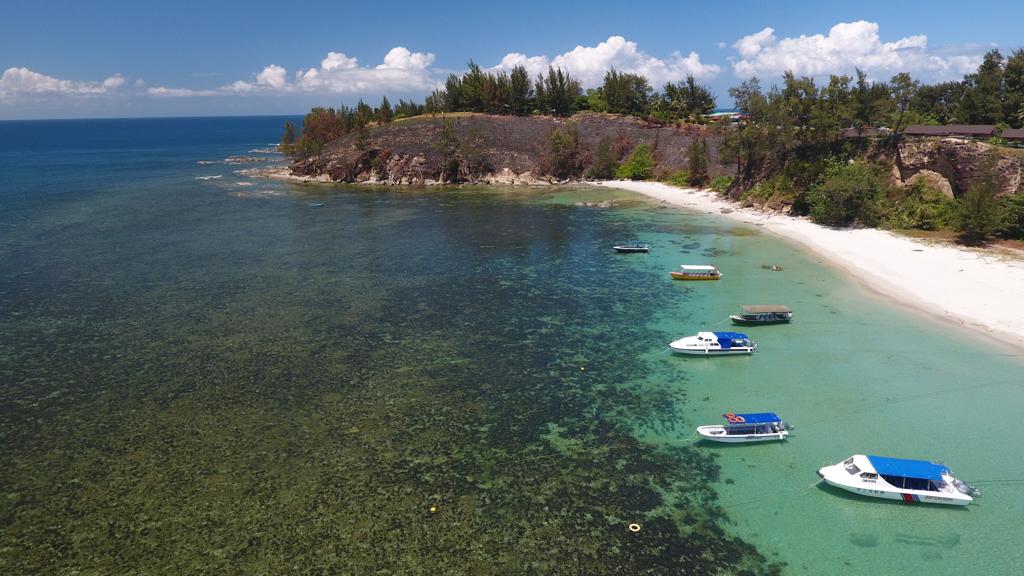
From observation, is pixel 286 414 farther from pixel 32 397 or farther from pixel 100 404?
pixel 32 397

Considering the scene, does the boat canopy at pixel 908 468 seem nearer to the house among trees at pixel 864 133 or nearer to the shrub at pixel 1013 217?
the shrub at pixel 1013 217

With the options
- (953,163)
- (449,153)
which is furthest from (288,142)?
(953,163)

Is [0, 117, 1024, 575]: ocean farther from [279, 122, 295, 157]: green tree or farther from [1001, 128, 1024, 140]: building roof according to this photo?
[279, 122, 295, 157]: green tree

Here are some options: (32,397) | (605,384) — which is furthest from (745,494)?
(32,397)

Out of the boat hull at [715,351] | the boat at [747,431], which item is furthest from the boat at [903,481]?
the boat hull at [715,351]

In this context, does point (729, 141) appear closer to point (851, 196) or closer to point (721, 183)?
point (721, 183)

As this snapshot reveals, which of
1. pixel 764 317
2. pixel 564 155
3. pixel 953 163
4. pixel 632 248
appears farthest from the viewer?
pixel 564 155
